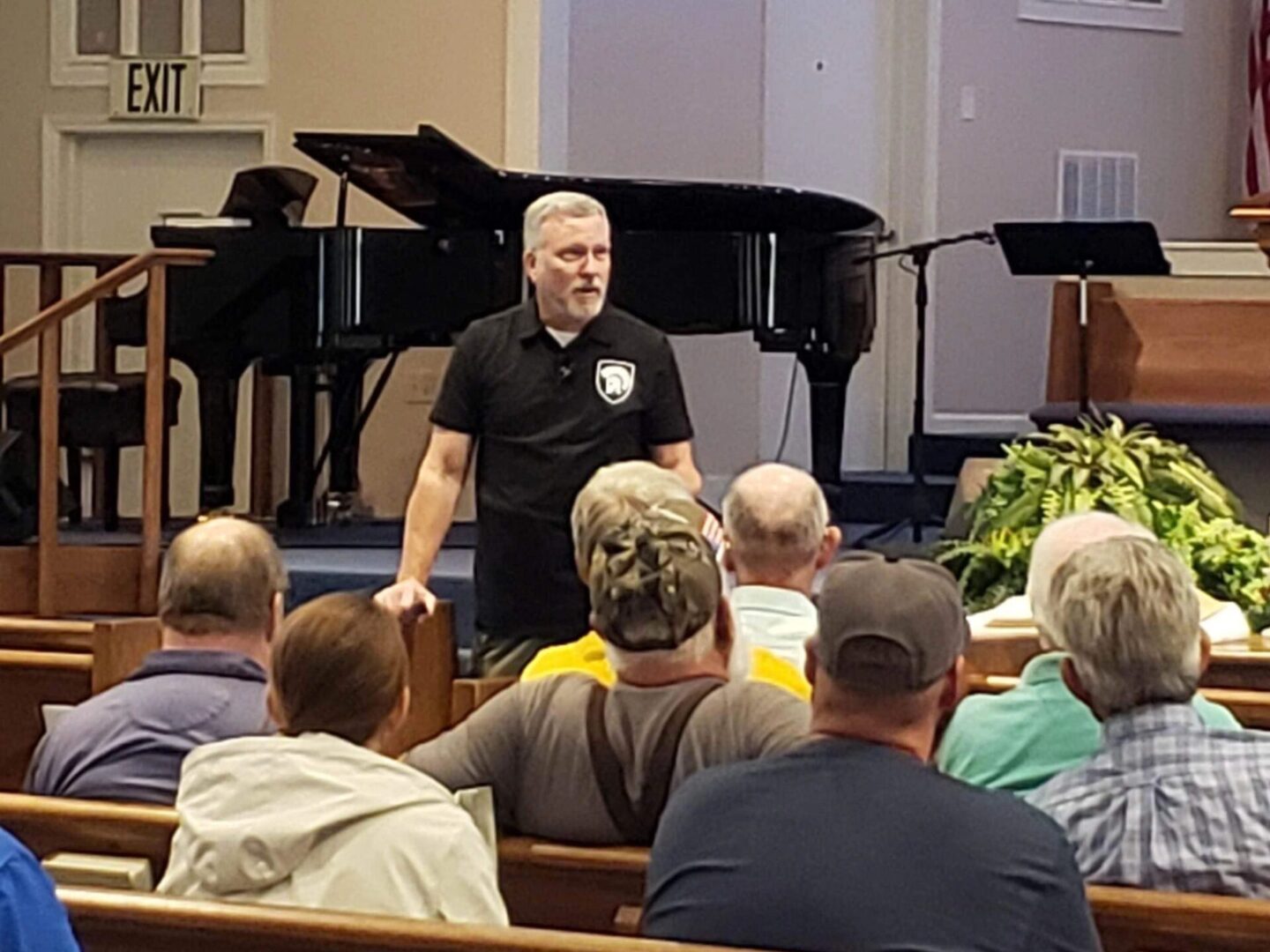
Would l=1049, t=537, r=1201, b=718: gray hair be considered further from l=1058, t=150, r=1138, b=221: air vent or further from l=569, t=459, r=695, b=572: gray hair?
l=1058, t=150, r=1138, b=221: air vent

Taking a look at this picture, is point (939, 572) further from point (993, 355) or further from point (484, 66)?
point (993, 355)

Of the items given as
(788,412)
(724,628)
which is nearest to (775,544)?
(724,628)

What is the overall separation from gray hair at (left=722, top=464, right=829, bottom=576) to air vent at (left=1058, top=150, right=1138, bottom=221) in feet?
23.9

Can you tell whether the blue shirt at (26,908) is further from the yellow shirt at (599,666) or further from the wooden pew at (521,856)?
the yellow shirt at (599,666)

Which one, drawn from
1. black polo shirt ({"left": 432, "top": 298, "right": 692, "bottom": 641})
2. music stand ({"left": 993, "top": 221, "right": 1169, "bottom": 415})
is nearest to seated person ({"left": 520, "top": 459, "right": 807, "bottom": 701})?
black polo shirt ({"left": 432, "top": 298, "right": 692, "bottom": 641})

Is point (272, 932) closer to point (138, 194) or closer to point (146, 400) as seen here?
point (146, 400)

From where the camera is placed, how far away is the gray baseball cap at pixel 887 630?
77.1 inches

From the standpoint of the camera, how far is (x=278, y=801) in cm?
211

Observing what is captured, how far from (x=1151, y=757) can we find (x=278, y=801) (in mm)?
880

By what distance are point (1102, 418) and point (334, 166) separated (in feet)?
7.83

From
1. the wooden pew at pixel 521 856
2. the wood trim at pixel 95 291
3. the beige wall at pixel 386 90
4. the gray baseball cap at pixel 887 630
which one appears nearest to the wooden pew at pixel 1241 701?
the wooden pew at pixel 521 856

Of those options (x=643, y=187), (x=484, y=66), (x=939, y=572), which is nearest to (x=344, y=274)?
(x=643, y=187)

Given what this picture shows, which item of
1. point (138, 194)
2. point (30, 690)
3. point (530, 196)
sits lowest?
point (30, 690)

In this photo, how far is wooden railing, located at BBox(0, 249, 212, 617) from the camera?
545cm
